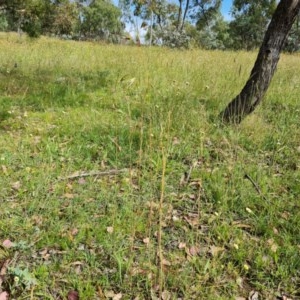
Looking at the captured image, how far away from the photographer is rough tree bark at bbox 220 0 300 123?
3035mm

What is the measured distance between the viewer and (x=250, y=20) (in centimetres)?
2730

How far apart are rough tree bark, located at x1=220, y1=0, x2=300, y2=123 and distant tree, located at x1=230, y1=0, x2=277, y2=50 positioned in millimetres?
23615

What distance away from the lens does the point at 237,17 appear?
28.8 meters

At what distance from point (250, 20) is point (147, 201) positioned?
97.3ft

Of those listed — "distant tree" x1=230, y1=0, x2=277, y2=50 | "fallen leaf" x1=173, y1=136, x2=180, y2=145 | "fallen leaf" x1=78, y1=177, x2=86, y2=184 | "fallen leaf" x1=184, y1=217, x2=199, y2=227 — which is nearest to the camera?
"fallen leaf" x1=184, y1=217, x2=199, y2=227

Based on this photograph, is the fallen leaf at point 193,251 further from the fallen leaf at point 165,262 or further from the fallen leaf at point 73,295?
the fallen leaf at point 73,295

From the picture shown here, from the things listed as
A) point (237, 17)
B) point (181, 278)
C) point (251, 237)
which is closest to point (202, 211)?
point (251, 237)

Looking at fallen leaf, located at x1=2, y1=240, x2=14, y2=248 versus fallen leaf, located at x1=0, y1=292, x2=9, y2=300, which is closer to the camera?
fallen leaf, located at x1=0, y1=292, x2=9, y2=300

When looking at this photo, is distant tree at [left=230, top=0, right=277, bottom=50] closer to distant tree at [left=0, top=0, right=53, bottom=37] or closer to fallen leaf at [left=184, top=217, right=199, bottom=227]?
distant tree at [left=0, top=0, right=53, bottom=37]

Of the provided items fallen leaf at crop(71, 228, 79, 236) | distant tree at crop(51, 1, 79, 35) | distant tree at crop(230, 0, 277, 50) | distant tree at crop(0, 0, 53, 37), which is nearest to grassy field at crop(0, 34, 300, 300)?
fallen leaf at crop(71, 228, 79, 236)

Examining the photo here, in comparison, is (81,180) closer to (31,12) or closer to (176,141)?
(176,141)

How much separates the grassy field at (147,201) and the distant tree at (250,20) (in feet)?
79.0

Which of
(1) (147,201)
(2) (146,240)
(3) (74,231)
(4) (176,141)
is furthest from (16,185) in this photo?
(4) (176,141)

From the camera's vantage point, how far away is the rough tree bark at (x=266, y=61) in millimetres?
3035
